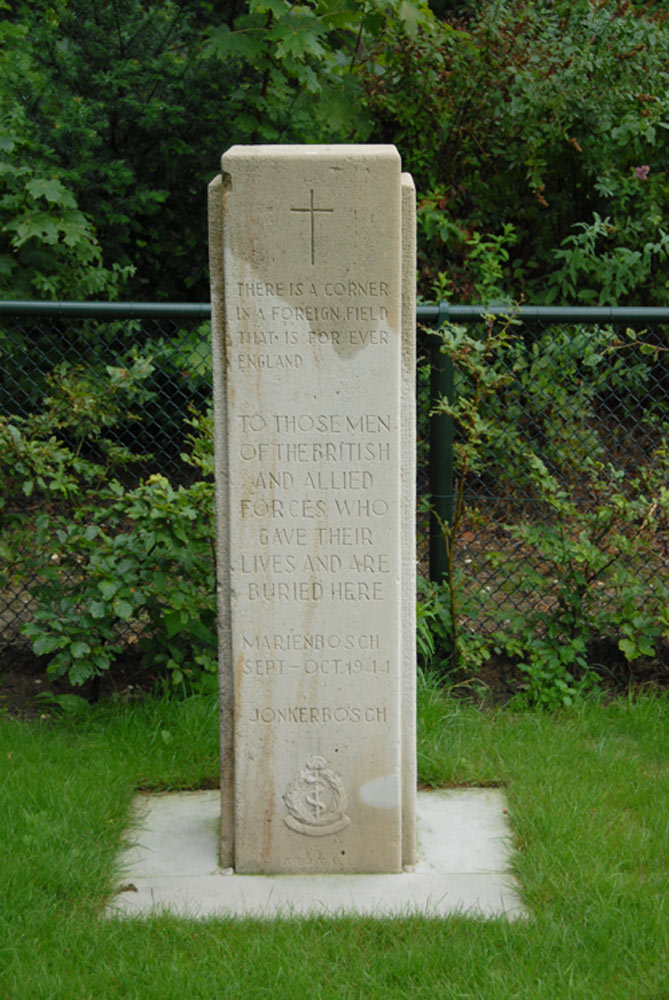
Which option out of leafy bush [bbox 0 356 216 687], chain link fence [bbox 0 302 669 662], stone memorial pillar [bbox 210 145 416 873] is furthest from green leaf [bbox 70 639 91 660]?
stone memorial pillar [bbox 210 145 416 873]

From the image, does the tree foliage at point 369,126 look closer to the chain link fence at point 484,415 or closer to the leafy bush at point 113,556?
the chain link fence at point 484,415

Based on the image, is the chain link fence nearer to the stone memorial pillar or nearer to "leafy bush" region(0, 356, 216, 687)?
"leafy bush" region(0, 356, 216, 687)

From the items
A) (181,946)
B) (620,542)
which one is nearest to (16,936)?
(181,946)

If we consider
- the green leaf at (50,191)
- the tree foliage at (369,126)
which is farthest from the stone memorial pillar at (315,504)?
the tree foliage at (369,126)

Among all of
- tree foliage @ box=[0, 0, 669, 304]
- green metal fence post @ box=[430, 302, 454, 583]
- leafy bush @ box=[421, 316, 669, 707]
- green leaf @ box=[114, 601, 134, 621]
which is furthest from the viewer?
tree foliage @ box=[0, 0, 669, 304]

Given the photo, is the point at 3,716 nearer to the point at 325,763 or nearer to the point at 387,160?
the point at 325,763

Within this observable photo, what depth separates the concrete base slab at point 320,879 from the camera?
9.83ft

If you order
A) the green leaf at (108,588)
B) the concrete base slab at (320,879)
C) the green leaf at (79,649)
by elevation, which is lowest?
the concrete base slab at (320,879)

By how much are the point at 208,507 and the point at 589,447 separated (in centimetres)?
182

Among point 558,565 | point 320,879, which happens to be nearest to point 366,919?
point 320,879

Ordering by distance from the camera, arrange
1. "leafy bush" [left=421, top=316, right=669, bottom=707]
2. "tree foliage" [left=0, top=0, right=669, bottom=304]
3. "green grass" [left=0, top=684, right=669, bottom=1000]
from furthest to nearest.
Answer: "tree foliage" [left=0, top=0, right=669, bottom=304]
"leafy bush" [left=421, top=316, right=669, bottom=707]
"green grass" [left=0, top=684, right=669, bottom=1000]

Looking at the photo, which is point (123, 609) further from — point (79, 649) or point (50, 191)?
point (50, 191)

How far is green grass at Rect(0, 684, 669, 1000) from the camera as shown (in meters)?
2.67

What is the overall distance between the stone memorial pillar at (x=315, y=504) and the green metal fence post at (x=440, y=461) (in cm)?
134
